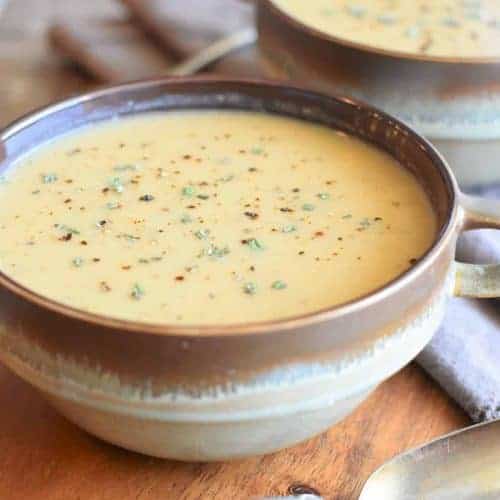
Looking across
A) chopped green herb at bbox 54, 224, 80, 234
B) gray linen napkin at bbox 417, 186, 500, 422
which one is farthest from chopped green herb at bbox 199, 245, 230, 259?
gray linen napkin at bbox 417, 186, 500, 422

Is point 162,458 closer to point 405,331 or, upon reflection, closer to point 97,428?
point 97,428

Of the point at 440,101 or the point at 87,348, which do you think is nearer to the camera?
the point at 87,348

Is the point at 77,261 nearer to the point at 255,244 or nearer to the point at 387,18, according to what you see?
the point at 255,244

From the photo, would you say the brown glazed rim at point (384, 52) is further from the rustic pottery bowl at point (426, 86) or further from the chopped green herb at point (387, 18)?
the chopped green herb at point (387, 18)

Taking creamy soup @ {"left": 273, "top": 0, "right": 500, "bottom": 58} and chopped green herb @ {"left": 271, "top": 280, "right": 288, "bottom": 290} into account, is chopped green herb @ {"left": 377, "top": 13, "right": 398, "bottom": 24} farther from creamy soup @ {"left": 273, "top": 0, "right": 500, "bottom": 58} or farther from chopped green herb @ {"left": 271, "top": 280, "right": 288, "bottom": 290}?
chopped green herb @ {"left": 271, "top": 280, "right": 288, "bottom": 290}

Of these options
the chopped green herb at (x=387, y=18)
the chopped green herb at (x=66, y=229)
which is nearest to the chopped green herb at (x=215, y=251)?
the chopped green herb at (x=66, y=229)

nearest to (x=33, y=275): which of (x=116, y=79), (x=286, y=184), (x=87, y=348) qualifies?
(x=87, y=348)
